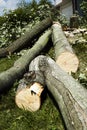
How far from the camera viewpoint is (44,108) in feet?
20.5

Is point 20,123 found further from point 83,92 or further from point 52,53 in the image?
point 52,53

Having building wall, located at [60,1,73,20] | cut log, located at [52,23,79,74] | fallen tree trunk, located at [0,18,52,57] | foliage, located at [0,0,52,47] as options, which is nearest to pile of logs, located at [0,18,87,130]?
cut log, located at [52,23,79,74]

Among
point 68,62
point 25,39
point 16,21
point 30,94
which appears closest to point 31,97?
point 30,94

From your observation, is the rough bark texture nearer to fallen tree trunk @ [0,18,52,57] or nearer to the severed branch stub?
the severed branch stub

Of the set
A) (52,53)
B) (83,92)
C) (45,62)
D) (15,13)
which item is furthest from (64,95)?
(15,13)

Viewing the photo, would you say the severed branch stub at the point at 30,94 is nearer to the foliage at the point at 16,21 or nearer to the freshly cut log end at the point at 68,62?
the freshly cut log end at the point at 68,62

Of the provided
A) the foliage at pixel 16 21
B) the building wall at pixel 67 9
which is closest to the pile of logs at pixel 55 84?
the foliage at pixel 16 21

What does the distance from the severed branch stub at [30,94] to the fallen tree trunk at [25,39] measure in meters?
4.04

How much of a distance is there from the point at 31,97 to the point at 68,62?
1.95m

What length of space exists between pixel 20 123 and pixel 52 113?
560 mm

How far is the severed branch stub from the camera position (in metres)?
6.21

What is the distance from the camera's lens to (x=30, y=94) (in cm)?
620

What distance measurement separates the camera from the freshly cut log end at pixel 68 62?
7895 mm

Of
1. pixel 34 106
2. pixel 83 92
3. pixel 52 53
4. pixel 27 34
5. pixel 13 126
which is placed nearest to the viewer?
pixel 83 92
